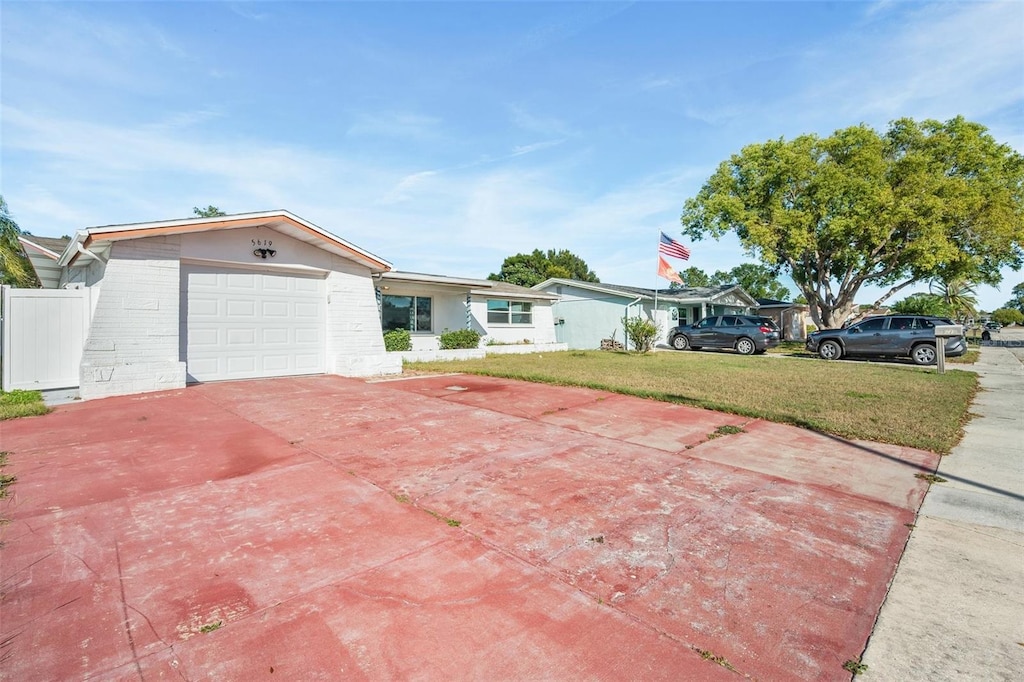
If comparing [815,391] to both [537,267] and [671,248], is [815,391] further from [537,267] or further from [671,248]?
[537,267]

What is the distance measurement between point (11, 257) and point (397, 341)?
15.9 m

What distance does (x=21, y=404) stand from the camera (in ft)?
23.9

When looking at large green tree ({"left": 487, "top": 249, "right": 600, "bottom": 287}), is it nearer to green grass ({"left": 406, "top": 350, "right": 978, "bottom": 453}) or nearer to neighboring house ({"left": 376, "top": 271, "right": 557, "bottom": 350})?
neighboring house ({"left": 376, "top": 271, "right": 557, "bottom": 350})

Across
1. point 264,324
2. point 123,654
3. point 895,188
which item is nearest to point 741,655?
point 123,654

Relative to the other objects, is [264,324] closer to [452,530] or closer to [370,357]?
[370,357]

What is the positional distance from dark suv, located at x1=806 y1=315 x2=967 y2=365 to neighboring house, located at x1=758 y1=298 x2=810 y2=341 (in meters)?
21.8

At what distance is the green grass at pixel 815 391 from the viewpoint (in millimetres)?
6746

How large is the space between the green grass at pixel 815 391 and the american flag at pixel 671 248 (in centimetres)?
761

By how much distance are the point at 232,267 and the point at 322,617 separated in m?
9.94

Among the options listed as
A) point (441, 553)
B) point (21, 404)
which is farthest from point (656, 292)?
point (21, 404)

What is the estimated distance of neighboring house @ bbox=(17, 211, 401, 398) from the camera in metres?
8.61

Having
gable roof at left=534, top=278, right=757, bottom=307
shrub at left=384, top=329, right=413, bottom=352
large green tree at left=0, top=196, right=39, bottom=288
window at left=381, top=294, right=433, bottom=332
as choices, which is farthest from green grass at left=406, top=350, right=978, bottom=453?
large green tree at left=0, top=196, right=39, bottom=288

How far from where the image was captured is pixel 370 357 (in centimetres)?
1202

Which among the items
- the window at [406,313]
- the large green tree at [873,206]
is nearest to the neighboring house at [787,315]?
the large green tree at [873,206]
